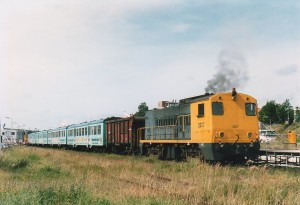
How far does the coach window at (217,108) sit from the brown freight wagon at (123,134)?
38.3ft

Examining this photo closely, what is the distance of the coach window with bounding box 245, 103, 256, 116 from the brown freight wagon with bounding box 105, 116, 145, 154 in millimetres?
11607

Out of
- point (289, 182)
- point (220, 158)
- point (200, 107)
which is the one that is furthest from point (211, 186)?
point (200, 107)

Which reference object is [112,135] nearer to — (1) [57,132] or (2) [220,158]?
(2) [220,158]

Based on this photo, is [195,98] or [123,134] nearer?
[195,98]

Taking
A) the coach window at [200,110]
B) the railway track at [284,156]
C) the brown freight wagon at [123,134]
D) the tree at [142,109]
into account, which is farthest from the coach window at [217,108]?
the tree at [142,109]

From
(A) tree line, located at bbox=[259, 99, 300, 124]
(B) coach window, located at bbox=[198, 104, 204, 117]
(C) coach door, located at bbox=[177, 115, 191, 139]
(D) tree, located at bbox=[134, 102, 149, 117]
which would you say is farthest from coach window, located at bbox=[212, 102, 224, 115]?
(A) tree line, located at bbox=[259, 99, 300, 124]

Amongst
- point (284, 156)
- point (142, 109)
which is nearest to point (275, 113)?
point (142, 109)

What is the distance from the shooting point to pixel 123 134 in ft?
106

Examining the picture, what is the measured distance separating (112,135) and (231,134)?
1790cm

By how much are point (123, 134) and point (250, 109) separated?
14332 mm

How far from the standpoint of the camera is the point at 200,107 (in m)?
19.7

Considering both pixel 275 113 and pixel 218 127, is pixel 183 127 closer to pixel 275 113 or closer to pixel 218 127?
pixel 218 127

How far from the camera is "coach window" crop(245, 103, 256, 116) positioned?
19.9 meters

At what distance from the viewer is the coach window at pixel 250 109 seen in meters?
19.9
